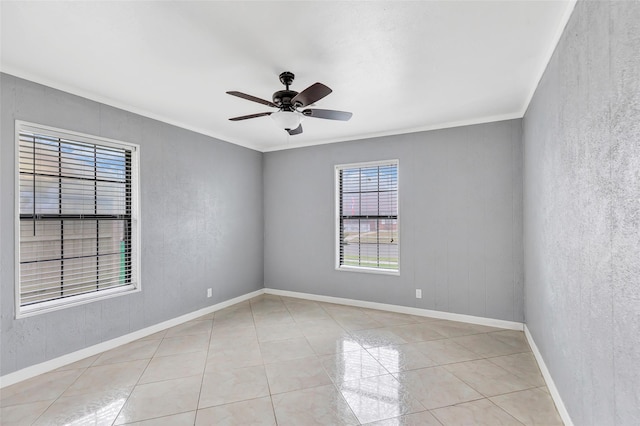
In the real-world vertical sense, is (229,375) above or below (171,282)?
below

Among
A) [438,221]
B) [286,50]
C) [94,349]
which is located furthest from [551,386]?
[94,349]

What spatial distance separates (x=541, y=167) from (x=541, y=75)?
789 mm

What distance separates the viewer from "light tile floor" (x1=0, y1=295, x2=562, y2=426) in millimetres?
2137

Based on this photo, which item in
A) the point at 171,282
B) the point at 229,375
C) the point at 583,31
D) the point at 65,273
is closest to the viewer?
the point at 583,31

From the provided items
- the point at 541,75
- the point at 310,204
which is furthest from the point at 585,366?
the point at 310,204

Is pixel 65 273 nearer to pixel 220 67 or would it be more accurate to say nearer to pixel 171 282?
pixel 171 282

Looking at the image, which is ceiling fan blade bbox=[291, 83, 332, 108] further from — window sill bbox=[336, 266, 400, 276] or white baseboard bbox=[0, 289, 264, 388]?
white baseboard bbox=[0, 289, 264, 388]

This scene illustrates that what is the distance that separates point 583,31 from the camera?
162cm

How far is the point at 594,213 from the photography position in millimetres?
1497

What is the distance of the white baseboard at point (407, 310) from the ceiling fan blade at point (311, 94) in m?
3.23

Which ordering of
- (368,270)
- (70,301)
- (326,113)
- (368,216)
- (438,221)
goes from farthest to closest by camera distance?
(368,216) → (368,270) → (438,221) → (70,301) → (326,113)

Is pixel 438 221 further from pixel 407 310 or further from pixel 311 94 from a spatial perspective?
pixel 311 94

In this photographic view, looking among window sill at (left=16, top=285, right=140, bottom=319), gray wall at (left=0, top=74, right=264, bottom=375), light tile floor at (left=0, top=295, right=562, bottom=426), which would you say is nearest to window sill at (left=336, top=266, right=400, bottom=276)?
light tile floor at (left=0, top=295, right=562, bottom=426)

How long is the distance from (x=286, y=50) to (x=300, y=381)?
267 cm
